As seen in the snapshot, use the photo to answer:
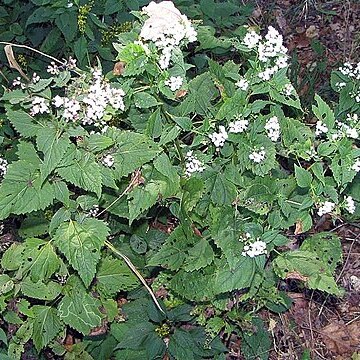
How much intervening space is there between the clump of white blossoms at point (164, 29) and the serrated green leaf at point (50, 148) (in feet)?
1.32

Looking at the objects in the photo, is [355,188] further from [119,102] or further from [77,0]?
[77,0]

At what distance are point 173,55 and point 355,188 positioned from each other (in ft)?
3.36

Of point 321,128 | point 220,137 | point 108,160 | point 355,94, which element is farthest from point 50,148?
point 355,94

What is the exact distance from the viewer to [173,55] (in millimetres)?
2035

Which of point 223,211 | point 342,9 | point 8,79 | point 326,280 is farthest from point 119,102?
point 342,9

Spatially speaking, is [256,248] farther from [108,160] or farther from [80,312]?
[80,312]

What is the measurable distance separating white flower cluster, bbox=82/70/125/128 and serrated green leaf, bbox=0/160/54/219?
276 millimetres

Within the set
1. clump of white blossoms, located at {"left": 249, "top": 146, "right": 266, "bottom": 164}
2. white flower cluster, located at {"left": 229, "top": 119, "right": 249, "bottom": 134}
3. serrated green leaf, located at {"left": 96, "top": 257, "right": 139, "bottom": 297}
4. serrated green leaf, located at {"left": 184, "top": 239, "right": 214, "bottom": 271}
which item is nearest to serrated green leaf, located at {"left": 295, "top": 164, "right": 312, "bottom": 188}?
clump of white blossoms, located at {"left": 249, "top": 146, "right": 266, "bottom": 164}

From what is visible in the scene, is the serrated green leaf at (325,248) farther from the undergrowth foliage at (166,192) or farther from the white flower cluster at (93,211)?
the white flower cluster at (93,211)

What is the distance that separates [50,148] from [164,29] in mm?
514

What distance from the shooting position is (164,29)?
196 centimetres

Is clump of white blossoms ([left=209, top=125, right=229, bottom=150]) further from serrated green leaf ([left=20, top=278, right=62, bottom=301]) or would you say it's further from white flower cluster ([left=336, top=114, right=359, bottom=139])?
serrated green leaf ([left=20, top=278, right=62, bottom=301])

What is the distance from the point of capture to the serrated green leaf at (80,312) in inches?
94.7

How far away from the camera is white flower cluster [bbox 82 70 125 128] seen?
1987mm
